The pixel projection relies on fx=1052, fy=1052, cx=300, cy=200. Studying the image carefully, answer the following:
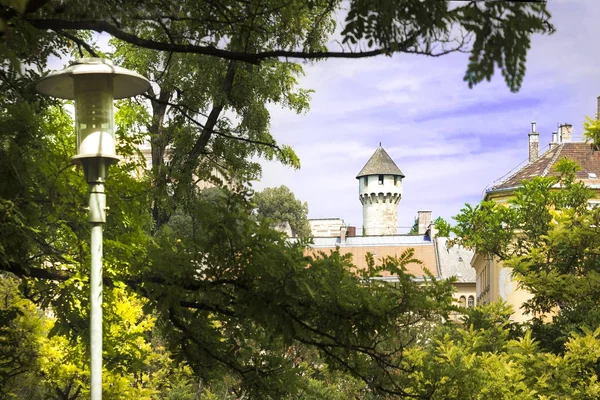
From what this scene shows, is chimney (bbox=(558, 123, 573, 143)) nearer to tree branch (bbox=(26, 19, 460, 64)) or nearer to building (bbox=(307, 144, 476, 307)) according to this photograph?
building (bbox=(307, 144, 476, 307))

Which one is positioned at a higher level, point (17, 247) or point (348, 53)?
point (348, 53)

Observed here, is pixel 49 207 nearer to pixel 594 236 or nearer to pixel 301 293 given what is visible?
pixel 301 293

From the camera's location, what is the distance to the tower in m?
113

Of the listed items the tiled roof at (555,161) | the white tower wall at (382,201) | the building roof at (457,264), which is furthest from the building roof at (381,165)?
the tiled roof at (555,161)

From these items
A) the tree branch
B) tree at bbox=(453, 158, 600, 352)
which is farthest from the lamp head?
tree at bbox=(453, 158, 600, 352)

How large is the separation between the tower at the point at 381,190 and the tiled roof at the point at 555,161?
62.5 meters

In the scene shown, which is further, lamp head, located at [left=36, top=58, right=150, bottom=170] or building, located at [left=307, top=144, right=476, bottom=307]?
building, located at [left=307, top=144, right=476, bottom=307]

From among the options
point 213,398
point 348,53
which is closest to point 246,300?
point 348,53

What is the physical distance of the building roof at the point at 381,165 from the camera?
113m

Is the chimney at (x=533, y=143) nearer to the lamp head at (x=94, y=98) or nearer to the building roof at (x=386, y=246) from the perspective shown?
the building roof at (x=386, y=246)

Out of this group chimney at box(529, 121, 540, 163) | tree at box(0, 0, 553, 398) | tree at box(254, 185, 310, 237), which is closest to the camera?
tree at box(0, 0, 553, 398)

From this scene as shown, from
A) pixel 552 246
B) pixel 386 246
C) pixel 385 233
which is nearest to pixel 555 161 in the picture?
pixel 552 246

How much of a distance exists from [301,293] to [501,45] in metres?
3.01

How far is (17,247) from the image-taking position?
24.4 feet
